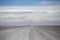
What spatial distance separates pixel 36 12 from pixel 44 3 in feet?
1.07

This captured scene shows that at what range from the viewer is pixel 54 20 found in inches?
126

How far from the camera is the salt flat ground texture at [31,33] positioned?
276 centimetres

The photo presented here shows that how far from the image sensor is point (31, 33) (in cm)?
304

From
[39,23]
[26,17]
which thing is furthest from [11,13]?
[39,23]

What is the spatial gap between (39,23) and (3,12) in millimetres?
1079

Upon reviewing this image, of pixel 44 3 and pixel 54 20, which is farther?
pixel 54 20

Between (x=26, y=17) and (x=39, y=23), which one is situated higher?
(x=26, y=17)

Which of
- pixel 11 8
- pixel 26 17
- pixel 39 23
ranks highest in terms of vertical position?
pixel 11 8

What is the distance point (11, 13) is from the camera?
3.11m

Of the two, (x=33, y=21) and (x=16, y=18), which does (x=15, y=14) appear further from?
(x=33, y=21)

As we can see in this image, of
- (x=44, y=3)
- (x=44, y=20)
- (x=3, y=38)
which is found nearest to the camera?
Result: (x=3, y=38)

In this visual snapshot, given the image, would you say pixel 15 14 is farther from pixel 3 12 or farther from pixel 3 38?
pixel 3 38

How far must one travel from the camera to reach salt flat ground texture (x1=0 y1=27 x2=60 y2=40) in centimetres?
276

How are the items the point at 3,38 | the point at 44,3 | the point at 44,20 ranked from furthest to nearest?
the point at 44,20, the point at 44,3, the point at 3,38
